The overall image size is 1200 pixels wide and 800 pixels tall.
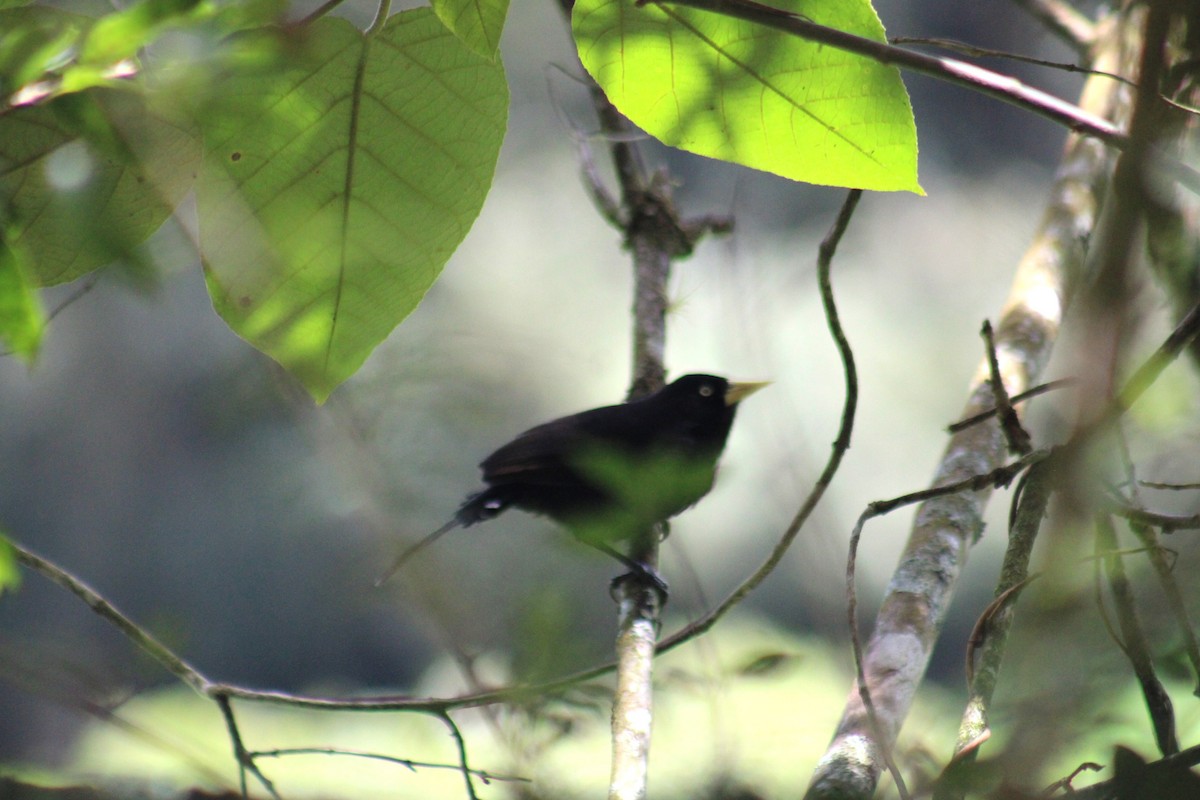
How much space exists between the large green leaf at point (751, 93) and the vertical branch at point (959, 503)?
601 millimetres

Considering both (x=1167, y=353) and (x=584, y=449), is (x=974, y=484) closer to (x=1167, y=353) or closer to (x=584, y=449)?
(x=1167, y=353)

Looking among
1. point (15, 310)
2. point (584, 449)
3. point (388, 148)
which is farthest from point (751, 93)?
point (584, 449)

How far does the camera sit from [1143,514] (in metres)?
1.13

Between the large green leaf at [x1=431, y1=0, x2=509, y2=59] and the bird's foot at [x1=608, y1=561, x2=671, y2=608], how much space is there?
1.30 metres

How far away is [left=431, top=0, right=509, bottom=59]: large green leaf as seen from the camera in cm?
97

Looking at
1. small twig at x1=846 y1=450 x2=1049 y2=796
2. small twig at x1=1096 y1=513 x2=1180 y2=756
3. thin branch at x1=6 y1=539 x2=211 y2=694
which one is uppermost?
thin branch at x1=6 y1=539 x2=211 y2=694

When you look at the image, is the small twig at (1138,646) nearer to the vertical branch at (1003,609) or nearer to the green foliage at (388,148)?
the vertical branch at (1003,609)

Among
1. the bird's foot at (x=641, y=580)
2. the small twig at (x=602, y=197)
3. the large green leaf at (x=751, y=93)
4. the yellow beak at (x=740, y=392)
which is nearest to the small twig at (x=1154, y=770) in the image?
the large green leaf at (x=751, y=93)

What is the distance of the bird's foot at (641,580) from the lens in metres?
2.10

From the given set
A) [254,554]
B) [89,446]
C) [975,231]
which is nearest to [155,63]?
[975,231]

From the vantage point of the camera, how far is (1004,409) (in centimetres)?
146

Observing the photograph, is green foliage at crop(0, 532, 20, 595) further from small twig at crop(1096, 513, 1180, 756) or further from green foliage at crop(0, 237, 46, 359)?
small twig at crop(1096, 513, 1180, 756)

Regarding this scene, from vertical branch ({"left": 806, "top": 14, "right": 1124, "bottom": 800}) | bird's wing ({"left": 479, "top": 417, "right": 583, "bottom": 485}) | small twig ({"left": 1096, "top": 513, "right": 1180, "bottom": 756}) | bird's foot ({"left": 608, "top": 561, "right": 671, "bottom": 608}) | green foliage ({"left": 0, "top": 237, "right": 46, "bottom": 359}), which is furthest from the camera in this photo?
bird's wing ({"left": 479, "top": 417, "right": 583, "bottom": 485})

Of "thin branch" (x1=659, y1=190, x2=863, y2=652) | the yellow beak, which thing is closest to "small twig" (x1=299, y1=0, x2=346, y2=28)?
"thin branch" (x1=659, y1=190, x2=863, y2=652)
